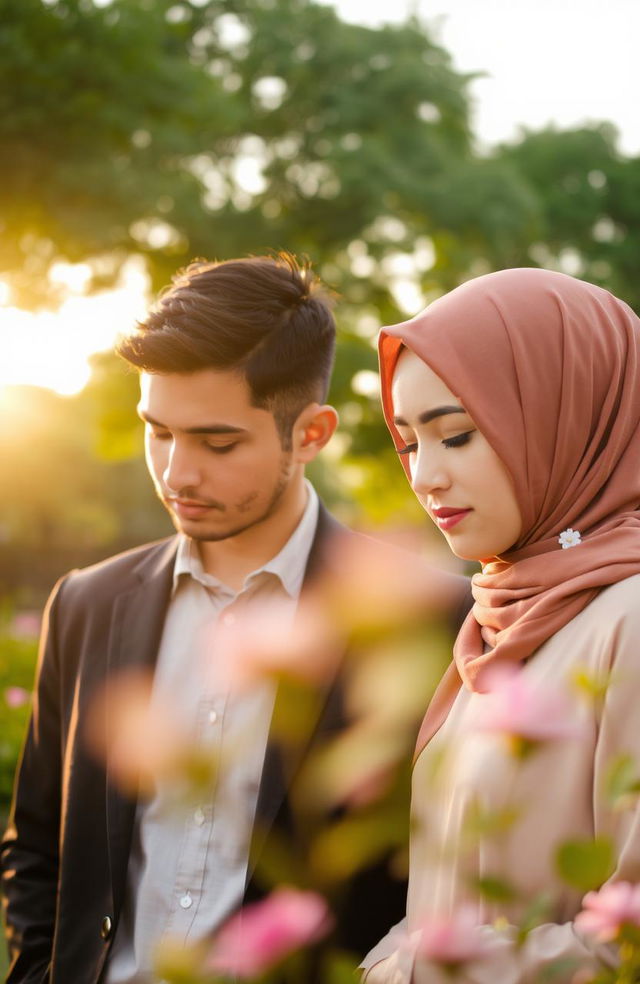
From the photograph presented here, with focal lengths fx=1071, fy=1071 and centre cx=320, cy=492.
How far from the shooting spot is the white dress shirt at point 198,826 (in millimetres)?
2535

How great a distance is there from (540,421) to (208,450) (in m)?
1.01

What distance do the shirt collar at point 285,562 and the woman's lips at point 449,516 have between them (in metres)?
0.94

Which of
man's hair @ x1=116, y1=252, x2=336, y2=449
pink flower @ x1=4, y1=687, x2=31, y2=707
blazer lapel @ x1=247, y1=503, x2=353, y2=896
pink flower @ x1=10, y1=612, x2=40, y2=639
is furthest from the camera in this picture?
pink flower @ x1=10, y1=612, x2=40, y2=639

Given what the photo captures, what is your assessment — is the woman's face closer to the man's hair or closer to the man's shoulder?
the man's hair

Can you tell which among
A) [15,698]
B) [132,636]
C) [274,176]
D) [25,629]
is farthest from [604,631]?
[274,176]

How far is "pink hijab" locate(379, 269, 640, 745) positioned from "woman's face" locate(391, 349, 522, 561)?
3 centimetres

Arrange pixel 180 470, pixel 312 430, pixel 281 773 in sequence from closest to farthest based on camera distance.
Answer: pixel 281 773 < pixel 180 470 < pixel 312 430

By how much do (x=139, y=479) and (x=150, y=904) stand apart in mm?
35684

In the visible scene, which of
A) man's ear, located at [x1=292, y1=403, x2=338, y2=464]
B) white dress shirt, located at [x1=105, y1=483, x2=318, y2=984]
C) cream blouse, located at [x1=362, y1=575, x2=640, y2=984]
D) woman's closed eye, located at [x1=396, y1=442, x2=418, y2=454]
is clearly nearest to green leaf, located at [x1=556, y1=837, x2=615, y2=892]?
cream blouse, located at [x1=362, y1=575, x2=640, y2=984]

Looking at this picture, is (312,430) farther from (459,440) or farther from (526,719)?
(526,719)

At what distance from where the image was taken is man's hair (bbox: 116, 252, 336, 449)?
9.14 feet

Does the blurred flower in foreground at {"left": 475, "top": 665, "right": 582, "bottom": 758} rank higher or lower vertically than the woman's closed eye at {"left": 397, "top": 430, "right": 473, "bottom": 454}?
lower

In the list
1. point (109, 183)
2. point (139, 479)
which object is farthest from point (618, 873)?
point (139, 479)

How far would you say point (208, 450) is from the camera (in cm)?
274
